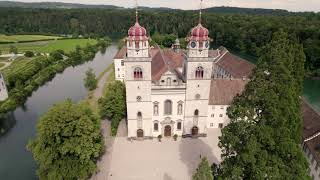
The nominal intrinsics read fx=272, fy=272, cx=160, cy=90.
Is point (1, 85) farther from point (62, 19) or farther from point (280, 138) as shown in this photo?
point (62, 19)

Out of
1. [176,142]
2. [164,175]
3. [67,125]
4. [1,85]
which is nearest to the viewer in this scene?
[67,125]

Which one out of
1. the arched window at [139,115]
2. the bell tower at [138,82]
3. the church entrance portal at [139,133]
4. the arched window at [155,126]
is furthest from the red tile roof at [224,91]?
the church entrance portal at [139,133]

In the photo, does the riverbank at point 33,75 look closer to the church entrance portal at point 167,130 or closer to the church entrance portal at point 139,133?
the church entrance portal at point 139,133

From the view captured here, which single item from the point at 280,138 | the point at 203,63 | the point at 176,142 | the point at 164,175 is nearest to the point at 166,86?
the point at 203,63

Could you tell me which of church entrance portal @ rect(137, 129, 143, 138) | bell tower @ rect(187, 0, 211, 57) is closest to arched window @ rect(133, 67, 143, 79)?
bell tower @ rect(187, 0, 211, 57)

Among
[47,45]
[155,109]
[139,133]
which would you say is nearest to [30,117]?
[139,133]

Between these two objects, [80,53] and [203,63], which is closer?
[203,63]

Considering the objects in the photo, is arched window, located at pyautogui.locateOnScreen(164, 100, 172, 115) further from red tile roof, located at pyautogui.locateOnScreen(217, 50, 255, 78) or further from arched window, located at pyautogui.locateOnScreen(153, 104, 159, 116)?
red tile roof, located at pyautogui.locateOnScreen(217, 50, 255, 78)
